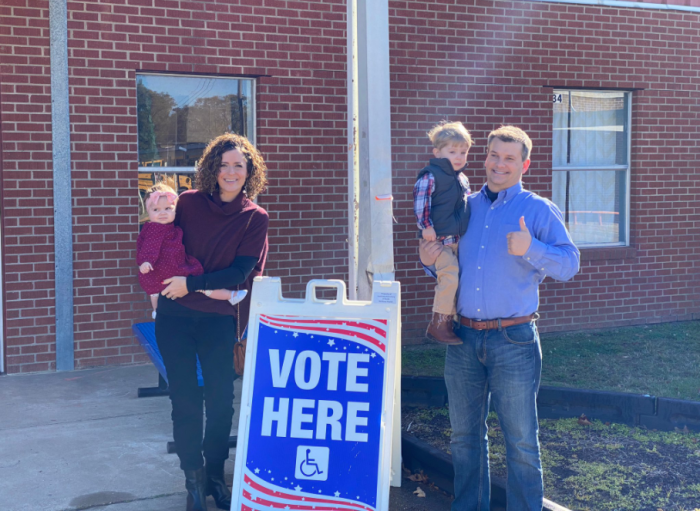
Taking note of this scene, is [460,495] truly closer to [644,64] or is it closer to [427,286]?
[427,286]

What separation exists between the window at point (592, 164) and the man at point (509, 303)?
19.0 ft

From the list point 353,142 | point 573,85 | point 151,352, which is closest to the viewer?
point 353,142

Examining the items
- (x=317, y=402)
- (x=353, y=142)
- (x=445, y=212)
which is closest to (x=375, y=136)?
(x=353, y=142)

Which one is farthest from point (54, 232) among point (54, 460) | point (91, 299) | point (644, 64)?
point (644, 64)

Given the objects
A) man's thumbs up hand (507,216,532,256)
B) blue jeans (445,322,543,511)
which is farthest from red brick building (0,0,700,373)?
man's thumbs up hand (507,216,532,256)

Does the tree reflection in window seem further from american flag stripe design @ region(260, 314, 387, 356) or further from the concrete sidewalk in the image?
american flag stripe design @ region(260, 314, 387, 356)

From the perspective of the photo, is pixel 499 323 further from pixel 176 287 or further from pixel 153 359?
pixel 153 359

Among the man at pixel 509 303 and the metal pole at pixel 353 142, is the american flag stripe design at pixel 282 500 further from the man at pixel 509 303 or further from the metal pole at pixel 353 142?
the metal pole at pixel 353 142

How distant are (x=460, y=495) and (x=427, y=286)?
4.69 meters

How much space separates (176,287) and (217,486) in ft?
3.77

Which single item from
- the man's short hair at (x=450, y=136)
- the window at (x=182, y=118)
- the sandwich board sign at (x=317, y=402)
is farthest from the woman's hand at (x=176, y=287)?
Result: the window at (x=182, y=118)

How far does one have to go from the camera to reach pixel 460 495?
12.1 feet

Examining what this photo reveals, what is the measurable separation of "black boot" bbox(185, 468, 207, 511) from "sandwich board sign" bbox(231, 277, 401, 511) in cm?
46

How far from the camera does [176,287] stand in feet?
12.3
